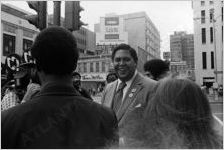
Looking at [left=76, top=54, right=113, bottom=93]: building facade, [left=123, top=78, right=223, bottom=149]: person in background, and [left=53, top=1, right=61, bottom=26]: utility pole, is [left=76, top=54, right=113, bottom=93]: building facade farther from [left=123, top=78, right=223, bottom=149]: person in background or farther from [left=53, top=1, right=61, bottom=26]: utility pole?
[left=123, top=78, right=223, bottom=149]: person in background

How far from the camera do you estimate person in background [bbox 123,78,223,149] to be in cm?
116

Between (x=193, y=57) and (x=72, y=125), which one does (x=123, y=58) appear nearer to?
(x=72, y=125)

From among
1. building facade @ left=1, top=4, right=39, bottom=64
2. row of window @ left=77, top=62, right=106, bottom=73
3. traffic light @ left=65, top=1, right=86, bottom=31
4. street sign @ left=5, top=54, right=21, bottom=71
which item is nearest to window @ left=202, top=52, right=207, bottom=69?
row of window @ left=77, top=62, right=106, bottom=73

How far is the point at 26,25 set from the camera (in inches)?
1255

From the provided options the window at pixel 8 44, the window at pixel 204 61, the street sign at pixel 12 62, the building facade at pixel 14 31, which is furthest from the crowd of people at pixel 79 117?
the window at pixel 204 61

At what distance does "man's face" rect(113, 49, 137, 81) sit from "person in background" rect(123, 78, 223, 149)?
54.2 inches

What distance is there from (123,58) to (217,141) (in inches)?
65.8

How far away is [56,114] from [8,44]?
29.5 meters

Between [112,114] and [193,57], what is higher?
[193,57]

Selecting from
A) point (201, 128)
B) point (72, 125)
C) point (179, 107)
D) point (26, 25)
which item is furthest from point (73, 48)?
point (26, 25)

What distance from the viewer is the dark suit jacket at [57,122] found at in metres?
1.09

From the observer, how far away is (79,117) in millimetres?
1154

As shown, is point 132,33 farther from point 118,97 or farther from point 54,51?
point 54,51

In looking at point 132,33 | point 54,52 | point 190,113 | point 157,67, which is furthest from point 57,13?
point 132,33
